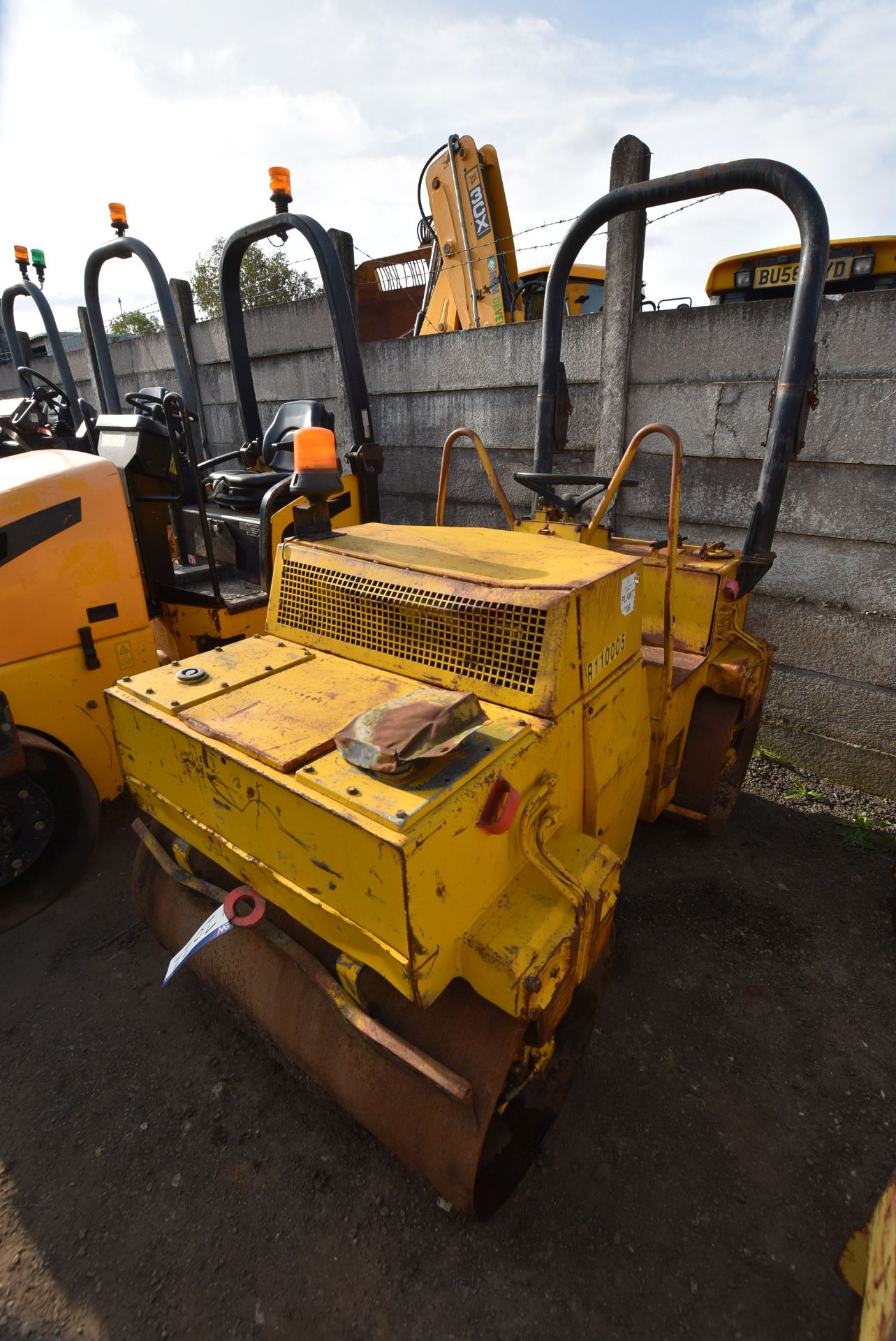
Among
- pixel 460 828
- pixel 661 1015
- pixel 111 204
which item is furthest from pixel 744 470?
pixel 111 204

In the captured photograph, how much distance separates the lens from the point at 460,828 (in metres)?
1.39

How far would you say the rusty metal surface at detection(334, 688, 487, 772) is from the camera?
1363 mm

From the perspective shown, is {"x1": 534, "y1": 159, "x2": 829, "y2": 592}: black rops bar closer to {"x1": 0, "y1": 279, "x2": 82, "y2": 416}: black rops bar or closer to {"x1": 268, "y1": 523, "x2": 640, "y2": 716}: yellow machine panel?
{"x1": 268, "y1": 523, "x2": 640, "y2": 716}: yellow machine panel

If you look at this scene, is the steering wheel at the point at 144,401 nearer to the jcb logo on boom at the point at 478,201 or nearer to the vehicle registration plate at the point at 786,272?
the jcb logo on boom at the point at 478,201

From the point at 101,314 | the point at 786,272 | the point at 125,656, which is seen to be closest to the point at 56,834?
the point at 125,656

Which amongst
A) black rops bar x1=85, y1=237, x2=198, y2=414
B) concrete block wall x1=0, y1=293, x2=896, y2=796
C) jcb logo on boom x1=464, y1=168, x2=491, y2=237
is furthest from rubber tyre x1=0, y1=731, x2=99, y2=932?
jcb logo on boom x1=464, y1=168, x2=491, y2=237

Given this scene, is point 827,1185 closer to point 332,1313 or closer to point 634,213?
point 332,1313

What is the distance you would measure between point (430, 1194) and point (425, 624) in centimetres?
157

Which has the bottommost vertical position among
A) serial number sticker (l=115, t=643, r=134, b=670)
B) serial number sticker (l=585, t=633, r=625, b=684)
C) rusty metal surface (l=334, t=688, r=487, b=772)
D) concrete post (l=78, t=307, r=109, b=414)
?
serial number sticker (l=115, t=643, r=134, b=670)

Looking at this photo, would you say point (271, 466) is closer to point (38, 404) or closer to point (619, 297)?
point (38, 404)

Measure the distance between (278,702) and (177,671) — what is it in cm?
44

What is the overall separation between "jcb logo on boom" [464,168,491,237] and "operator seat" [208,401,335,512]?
2.57m

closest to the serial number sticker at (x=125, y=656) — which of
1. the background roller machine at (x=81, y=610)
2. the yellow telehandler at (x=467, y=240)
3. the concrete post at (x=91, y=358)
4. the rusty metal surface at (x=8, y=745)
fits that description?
the background roller machine at (x=81, y=610)

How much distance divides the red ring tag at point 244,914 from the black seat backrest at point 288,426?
137 inches
